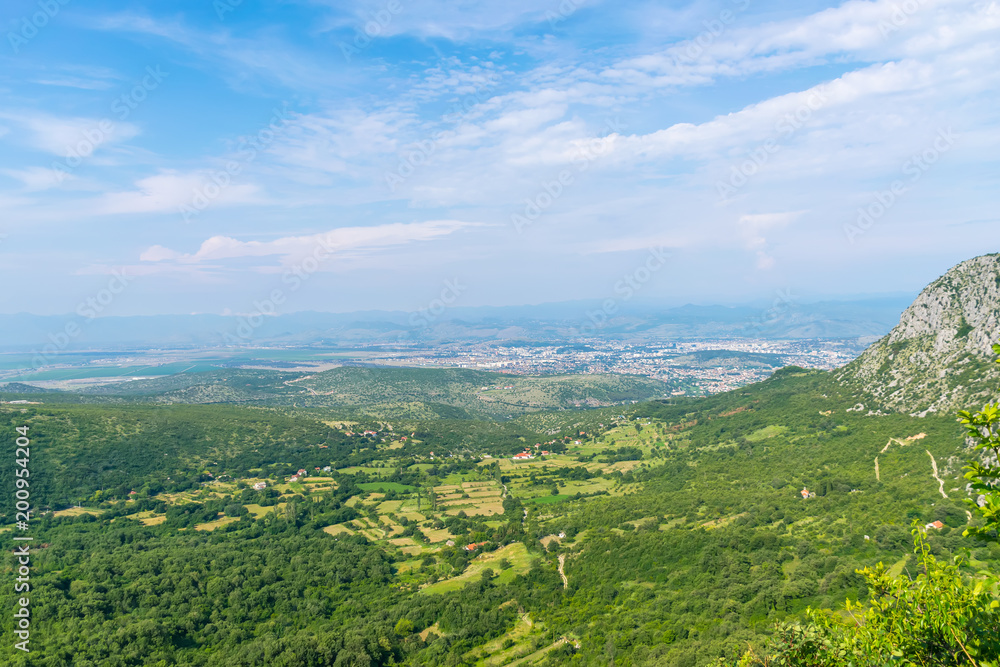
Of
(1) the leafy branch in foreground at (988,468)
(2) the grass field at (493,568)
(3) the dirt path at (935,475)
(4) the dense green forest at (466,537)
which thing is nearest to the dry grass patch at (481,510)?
(4) the dense green forest at (466,537)

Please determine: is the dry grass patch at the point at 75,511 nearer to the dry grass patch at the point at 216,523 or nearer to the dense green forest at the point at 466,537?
the dense green forest at the point at 466,537

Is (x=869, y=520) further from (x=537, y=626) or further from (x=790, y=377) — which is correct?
(x=790, y=377)

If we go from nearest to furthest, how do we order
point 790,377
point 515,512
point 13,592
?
point 13,592
point 515,512
point 790,377

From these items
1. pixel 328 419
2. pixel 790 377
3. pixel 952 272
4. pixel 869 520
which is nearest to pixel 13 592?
pixel 869 520

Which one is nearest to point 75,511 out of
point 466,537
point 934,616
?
point 466,537

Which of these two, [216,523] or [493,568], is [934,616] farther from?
[216,523]

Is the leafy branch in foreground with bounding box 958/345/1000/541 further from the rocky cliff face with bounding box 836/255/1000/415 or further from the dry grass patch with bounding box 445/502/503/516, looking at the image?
the dry grass patch with bounding box 445/502/503/516
